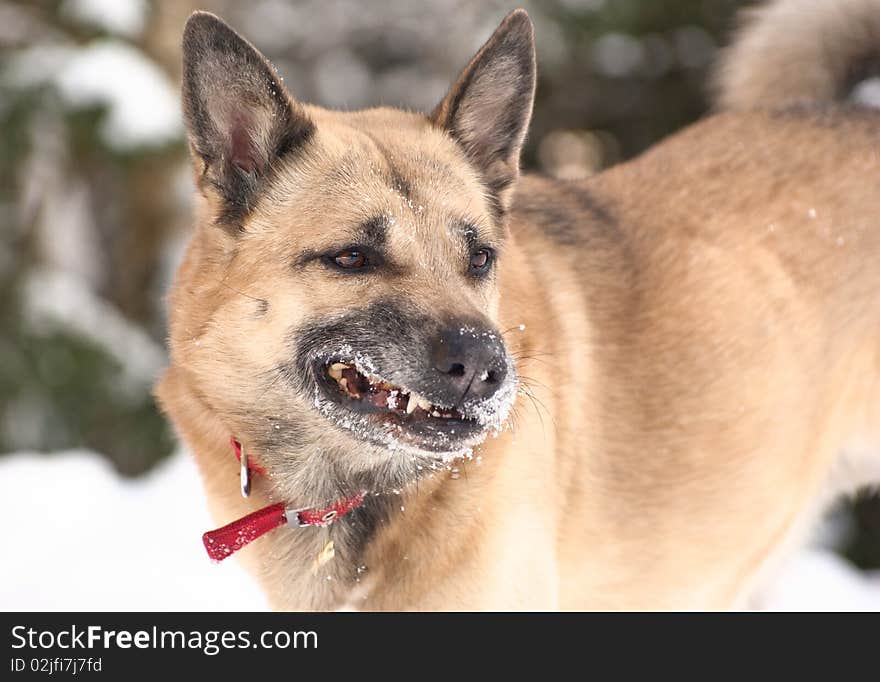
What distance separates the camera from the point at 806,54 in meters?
3.88

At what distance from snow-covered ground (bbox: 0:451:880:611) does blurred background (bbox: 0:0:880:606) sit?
0.63 ft

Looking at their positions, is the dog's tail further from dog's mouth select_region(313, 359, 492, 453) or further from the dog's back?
dog's mouth select_region(313, 359, 492, 453)

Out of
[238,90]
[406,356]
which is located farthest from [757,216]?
[238,90]

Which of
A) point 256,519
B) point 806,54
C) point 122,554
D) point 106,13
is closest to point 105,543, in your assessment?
point 122,554

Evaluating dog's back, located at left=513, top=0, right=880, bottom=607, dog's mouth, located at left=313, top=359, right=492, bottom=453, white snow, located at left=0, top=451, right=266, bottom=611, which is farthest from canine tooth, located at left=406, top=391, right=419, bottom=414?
white snow, located at left=0, top=451, right=266, bottom=611

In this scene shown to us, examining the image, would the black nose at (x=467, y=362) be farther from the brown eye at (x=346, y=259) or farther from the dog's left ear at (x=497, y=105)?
the dog's left ear at (x=497, y=105)

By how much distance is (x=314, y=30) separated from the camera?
Result: 9.05 meters

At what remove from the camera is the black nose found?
2.12m

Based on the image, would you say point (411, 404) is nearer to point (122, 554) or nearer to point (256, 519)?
point (256, 519)

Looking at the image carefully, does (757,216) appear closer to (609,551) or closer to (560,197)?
(560,197)

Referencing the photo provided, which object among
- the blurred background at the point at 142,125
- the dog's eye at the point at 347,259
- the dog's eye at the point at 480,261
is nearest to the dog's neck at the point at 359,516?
the dog's eye at the point at 480,261

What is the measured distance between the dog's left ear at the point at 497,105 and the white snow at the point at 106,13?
3.65 meters

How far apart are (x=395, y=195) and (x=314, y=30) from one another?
7224 mm

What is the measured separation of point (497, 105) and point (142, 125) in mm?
3178
